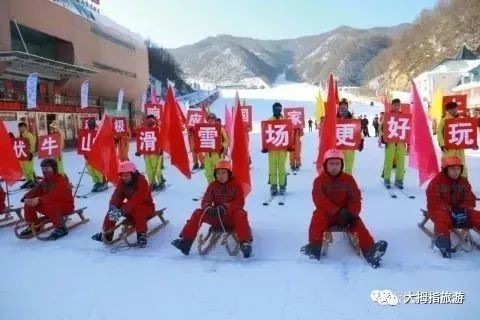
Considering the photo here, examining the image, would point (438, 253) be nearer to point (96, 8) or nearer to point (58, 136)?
point (58, 136)

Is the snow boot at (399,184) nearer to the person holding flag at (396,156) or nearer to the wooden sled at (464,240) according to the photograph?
the person holding flag at (396,156)

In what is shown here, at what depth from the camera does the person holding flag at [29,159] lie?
1108cm

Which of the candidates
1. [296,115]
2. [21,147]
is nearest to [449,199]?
[21,147]

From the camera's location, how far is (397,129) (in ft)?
30.0

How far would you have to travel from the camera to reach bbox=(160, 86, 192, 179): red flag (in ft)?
27.3

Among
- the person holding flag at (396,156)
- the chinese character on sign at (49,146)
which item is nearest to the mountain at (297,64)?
the person holding flag at (396,156)

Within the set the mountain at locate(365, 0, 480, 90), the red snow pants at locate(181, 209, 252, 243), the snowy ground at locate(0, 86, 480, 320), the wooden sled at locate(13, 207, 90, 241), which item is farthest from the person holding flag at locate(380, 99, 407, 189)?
the mountain at locate(365, 0, 480, 90)

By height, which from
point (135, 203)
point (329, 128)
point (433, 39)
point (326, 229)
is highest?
point (433, 39)

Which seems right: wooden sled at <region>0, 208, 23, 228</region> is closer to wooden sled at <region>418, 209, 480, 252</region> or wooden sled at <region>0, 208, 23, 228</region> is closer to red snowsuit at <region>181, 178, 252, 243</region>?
red snowsuit at <region>181, 178, 252, 243</region>

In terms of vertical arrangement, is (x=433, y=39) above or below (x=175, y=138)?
above

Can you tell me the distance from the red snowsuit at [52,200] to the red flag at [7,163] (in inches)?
60.7

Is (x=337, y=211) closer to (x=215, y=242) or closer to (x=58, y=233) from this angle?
Result: (x=215, y=242)

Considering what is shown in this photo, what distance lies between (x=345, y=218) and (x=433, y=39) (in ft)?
241

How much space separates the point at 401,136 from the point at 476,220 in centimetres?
403
